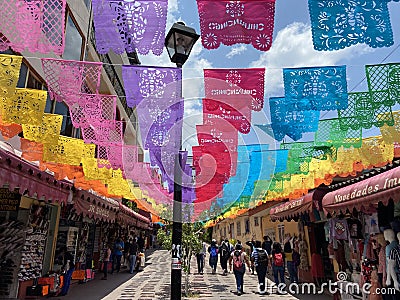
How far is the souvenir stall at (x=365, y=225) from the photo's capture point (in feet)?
18.4

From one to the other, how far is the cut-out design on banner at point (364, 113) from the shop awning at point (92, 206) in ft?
23.6

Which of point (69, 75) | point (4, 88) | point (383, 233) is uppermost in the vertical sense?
point (69, 75)

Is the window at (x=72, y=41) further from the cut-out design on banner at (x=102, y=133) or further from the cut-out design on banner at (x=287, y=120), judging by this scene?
the cut-out design on banner at (x=287, y=120)

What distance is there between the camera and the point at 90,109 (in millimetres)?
5613

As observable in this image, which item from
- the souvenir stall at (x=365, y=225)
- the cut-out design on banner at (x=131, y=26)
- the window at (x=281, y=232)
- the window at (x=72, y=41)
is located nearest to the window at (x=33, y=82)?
the window at (x=72, y=41)

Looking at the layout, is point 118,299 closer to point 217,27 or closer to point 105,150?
point 105,150

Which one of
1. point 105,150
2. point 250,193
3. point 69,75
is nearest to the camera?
point 69,75

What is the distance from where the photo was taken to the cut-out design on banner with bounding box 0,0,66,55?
12.7ft

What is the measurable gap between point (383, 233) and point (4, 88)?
24.9 ft

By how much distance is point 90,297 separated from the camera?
977 cm

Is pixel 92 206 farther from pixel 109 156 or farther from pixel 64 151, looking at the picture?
pixel 64 151

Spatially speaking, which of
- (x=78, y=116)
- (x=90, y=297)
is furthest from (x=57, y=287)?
(x=78, y=116)

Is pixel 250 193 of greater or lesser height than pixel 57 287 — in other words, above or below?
above

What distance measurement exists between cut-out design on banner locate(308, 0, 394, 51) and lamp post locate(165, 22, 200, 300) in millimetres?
1638
